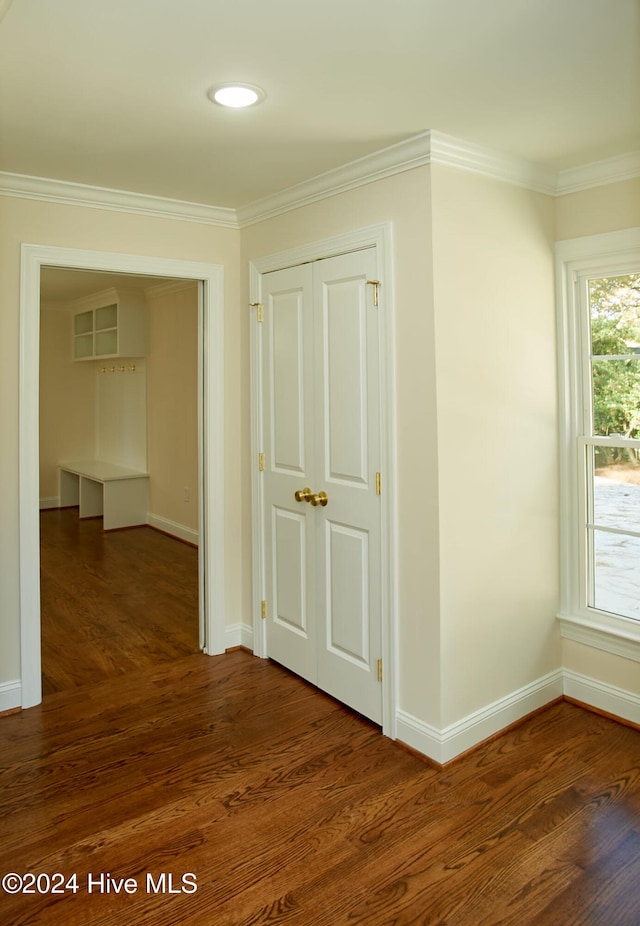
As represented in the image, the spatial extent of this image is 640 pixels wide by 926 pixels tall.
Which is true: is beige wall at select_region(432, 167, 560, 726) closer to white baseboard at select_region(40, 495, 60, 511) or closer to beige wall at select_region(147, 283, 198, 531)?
beige wall at select_region(147, 283, 198, 531)

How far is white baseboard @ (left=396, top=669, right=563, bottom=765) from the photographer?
2590 mm

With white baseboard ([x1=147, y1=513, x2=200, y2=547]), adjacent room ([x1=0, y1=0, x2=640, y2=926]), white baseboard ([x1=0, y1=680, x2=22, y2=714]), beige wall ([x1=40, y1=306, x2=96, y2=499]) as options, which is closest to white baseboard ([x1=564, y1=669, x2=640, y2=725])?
adjacent room ([x1=0, y1=0, x2=640, y2=926])

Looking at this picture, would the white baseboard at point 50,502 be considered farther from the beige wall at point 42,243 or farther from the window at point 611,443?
the window at point 611,443

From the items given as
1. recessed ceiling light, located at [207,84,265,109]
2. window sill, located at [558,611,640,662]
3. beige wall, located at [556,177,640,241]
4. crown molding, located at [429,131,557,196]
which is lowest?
window sill, located at [558,611,640,662]

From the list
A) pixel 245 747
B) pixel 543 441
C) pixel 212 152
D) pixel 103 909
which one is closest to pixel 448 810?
pixel 245 747

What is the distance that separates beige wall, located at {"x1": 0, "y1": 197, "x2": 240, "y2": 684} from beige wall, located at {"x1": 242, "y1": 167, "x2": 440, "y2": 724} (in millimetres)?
1043

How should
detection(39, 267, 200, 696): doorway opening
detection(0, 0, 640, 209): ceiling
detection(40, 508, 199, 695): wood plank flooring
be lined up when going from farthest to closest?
detection(39, 267, 200, 696): doorway opening < detection(40, 508, 199, 695): wood plank flooring < detection(0, 0, 640, 209): ceiling

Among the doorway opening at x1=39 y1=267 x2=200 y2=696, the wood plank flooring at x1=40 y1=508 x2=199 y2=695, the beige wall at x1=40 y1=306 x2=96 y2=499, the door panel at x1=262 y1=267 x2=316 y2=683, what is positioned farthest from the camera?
the beige wall at x1=40 y1=306 x2=96 y2=499

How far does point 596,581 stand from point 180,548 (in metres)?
3.87

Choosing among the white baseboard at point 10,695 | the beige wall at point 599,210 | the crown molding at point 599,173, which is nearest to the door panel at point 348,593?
the white baseboard at point 10,695

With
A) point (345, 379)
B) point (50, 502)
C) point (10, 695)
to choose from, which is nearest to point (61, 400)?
point (50, 502)

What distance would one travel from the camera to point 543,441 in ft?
9.84

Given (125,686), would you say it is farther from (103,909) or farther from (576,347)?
(576,347)

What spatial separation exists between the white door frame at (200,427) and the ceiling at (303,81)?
44 cm
